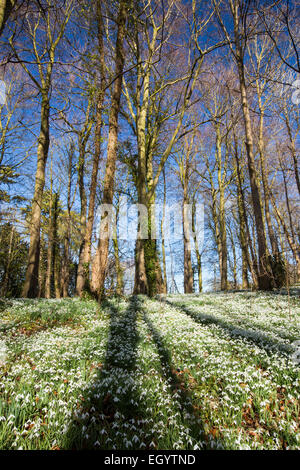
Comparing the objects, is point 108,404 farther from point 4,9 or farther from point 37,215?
point 37,215

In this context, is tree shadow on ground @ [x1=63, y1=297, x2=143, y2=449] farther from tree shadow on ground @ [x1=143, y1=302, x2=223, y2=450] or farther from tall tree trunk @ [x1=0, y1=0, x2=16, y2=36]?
tall tree trunk @ [x1=0, y1=0, x2=16, y2=36]

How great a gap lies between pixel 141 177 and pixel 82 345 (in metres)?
11.0

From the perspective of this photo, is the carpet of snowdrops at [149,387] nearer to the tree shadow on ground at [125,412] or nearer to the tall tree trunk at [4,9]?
the tree shadow on ground at [125,412]

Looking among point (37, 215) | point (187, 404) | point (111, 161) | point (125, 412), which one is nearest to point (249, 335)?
point (187, 404)

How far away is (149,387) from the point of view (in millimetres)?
3564

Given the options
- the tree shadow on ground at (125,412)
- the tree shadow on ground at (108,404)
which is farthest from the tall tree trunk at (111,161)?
the tree shadow on ground at (125,412)

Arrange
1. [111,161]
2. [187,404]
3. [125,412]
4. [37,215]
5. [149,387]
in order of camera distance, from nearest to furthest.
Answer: [125,412] → [187,404] → [149,387] → [111,161] → [37,215]

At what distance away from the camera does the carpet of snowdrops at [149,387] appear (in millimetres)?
2555

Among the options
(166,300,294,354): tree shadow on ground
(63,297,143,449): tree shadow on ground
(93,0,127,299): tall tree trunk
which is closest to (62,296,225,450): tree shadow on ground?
(63,297,143,449): tree shadow on ground

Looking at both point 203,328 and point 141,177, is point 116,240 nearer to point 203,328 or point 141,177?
point 141,177

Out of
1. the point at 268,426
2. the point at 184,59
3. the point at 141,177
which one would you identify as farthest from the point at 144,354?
the point at 184,59

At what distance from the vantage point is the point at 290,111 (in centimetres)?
1998

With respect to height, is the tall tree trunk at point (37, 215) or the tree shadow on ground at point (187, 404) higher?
the tall tree trunk at point (37, 215)

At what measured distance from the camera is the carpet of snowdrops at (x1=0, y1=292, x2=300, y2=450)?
2.55 metres
